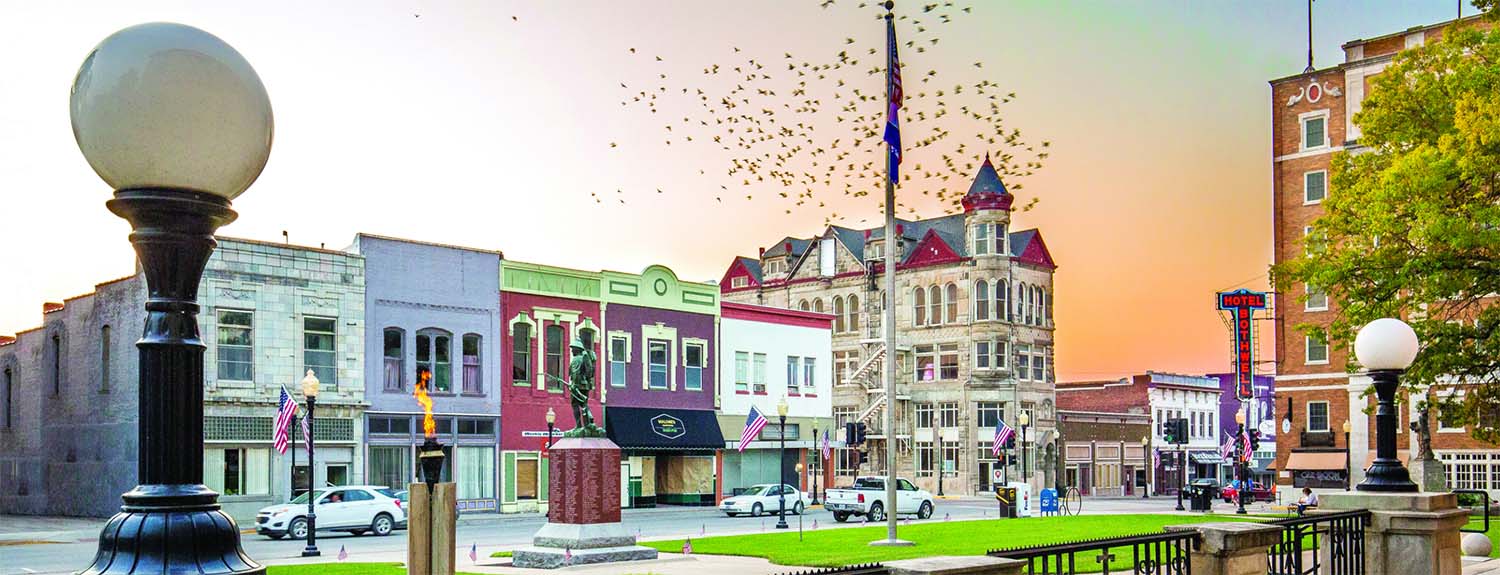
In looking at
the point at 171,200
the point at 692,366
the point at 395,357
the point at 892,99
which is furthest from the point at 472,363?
the point at 171,200

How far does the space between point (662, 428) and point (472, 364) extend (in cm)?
848

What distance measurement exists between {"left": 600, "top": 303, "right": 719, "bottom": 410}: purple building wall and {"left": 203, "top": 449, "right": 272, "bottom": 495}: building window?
45.4 ft

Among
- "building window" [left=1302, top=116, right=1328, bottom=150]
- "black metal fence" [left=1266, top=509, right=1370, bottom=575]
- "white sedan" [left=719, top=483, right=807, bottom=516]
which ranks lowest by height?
"white sedan" [left=719, top=483, right=807, bottom=516]

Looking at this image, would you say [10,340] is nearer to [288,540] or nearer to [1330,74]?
[288,540]

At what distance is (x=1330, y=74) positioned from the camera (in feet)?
203

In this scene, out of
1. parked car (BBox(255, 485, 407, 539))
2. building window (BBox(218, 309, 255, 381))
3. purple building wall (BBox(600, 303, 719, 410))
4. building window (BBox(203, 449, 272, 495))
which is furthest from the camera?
purple building wall (BBox(600, 303, 719, 410))

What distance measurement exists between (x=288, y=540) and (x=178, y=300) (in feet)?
106

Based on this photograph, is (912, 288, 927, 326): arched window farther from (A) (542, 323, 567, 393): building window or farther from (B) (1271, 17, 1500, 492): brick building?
(A) (542, 323, 567, 393): building window

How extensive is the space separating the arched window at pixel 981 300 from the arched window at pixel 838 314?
346 inches

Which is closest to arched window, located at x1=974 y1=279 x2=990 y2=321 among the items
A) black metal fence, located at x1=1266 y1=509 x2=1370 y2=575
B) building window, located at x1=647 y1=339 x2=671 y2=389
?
building window, located at x1=647 y1=339 x2=671 y2=389

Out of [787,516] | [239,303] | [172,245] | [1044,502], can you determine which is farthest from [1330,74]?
[172,245]

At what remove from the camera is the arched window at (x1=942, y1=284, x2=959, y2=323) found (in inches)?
2970

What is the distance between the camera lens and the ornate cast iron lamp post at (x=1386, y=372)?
569 inches

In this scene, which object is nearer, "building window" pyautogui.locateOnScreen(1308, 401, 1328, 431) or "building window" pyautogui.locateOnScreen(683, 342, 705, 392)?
"building window" pyautogui.locateOnScreen(683, 342, 705, 392)
